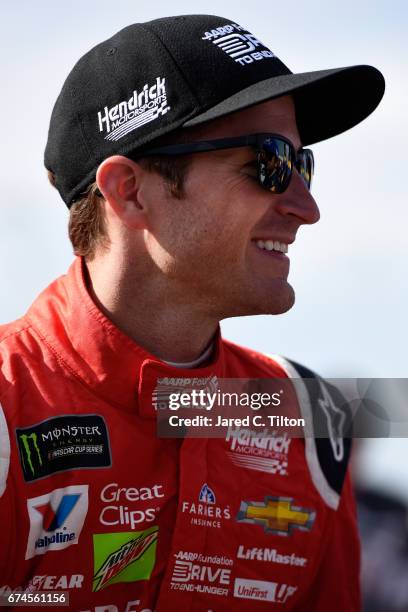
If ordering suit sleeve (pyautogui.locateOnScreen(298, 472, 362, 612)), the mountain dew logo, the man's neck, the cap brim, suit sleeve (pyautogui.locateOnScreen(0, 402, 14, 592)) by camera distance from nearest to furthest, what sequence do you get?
suit sleeve (pyautogui.locateOnScreen(0, 402, 14, 592)) → the mountain dew logo → the cap brim → the man's neck → suit sleeve (pyautogui.locateOnScreen(298, 472, 362, 612))

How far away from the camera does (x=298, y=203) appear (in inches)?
152

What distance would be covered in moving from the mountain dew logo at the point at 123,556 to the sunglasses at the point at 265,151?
132 centimetres

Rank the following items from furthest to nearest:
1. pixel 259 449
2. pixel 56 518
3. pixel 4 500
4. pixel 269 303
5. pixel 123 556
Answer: pixel 259 449, pixel 269 303, pixel 123 556, pixel 56 518, pixel 4 500

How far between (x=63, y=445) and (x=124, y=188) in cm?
99

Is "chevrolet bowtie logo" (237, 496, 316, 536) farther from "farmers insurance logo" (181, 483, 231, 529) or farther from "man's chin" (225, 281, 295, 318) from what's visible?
"man's chin" (225, 281, 295, 318)

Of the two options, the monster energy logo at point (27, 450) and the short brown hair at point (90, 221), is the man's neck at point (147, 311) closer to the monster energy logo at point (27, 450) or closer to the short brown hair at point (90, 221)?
the short brown hair at point (90, 221)

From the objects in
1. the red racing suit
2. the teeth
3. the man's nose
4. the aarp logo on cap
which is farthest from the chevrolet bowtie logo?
the aarp logo on cap

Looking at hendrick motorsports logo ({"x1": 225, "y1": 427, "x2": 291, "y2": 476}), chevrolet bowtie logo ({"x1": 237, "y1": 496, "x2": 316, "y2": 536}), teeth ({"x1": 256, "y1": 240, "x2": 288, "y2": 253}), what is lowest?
chevrolet bowtie logo ({"x1": 237, "y1": 496, "x2": 316, "y2": 536})

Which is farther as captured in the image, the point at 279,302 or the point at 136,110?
the point at 279,302

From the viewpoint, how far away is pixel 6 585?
3406 millimetres

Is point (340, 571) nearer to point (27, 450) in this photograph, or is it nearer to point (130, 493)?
point (130, 493)

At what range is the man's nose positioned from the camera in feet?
12.6

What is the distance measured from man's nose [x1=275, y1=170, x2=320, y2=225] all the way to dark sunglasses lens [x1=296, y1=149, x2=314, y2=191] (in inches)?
1.2

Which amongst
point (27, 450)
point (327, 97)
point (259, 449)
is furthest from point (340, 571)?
point (327, 97)
